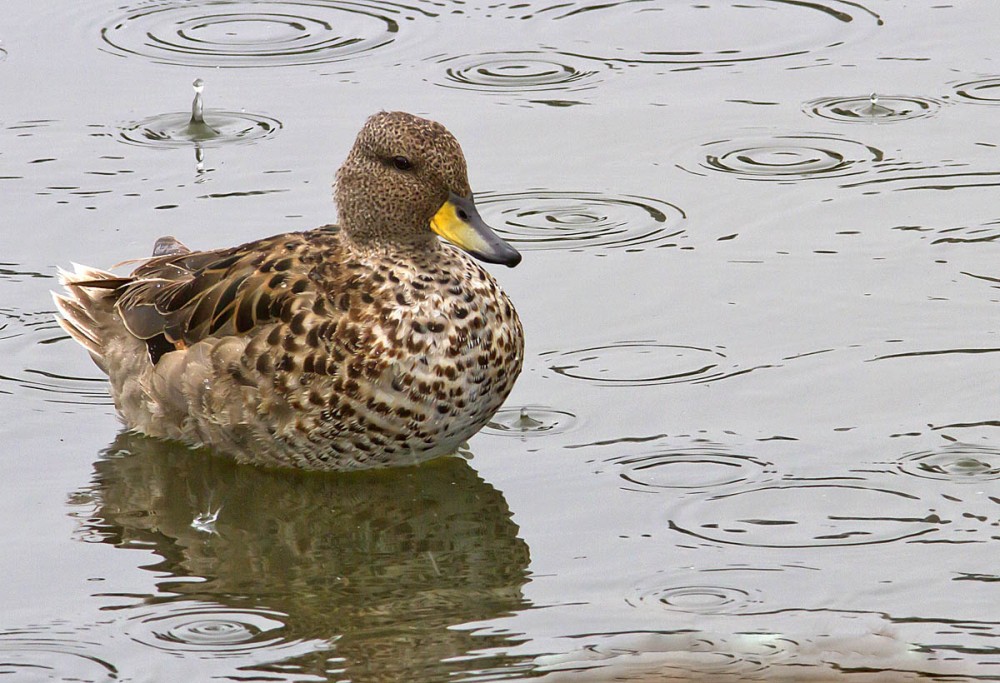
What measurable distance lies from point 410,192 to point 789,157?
3.22 m

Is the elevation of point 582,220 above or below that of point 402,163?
below

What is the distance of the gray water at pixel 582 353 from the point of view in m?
6.38

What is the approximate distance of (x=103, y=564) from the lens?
7.04m

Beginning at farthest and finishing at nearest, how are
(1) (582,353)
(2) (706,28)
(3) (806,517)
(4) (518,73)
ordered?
1. (2) (706,28)
2. (4) (518,73)
3. (1) (582,353)
4. (3) (806,517)

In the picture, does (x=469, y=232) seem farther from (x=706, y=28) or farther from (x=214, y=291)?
(x=706, y=28)

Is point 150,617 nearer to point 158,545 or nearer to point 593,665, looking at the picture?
point 158,545

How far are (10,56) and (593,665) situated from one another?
7.59 meters

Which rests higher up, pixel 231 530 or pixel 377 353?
pixel 377 353

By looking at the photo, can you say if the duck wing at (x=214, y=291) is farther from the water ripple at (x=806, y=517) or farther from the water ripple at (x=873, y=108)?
the water ripple at (x=873, y=108)

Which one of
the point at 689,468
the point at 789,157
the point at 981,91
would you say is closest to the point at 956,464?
the point at 689,468

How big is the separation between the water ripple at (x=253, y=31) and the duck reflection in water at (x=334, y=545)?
4.34 m

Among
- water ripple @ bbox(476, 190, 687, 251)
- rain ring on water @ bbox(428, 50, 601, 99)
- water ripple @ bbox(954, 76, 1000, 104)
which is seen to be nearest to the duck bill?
water ripple @ bbox(476, 190, 687, 251)

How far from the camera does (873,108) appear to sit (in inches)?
430

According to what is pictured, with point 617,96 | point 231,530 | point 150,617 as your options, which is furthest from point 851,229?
point 150,617
